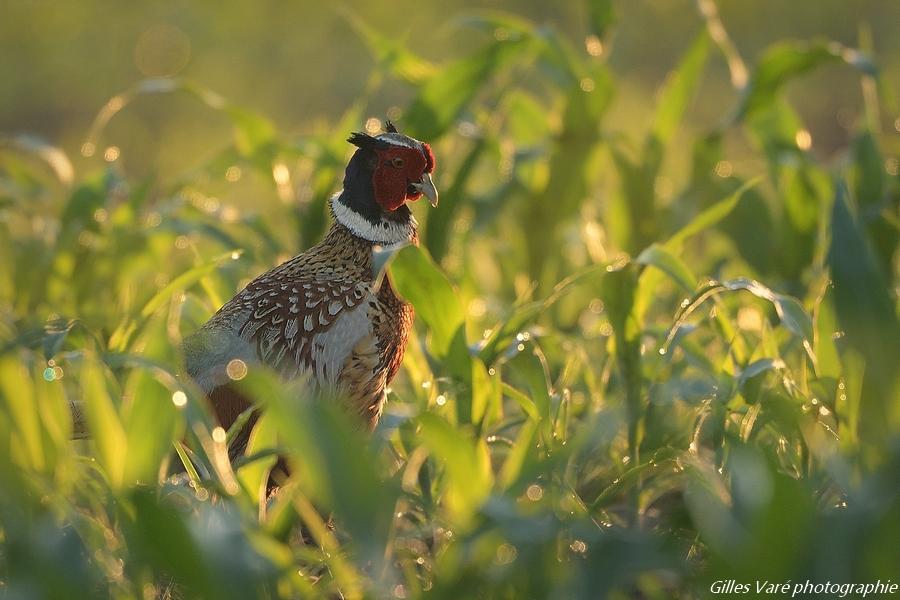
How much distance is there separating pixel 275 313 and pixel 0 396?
3.41ft

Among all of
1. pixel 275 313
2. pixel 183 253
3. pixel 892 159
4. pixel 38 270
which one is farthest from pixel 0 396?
pixel 892 159

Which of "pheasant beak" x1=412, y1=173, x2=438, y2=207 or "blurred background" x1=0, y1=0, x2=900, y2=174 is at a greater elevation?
"pheasant beak" x1=412, y1=173, x2=438, y2=207

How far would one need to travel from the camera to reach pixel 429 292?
8.20ft

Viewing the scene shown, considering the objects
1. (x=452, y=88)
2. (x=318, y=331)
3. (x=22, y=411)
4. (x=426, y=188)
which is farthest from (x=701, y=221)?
(x=22, y=411)

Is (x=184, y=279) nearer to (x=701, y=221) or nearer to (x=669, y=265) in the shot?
(x=669, y=265)

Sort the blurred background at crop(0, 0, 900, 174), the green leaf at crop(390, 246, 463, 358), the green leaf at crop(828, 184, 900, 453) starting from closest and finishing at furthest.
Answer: the green leaf at crop(828, 184, 900, 453)
the green leaf at crop(390, 246, 463, 358)
the blurred background at crop(0, 0, 900, 174)

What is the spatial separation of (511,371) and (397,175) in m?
0.72

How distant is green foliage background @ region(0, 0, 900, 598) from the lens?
1723 millimetres

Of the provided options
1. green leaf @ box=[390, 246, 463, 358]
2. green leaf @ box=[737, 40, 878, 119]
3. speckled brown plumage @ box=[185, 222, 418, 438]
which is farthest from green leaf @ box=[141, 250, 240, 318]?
green leaf @ box=[737, 40, 878, 119]

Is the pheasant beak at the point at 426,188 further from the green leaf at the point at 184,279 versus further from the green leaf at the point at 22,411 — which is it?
the green leaf at the point at 22,411

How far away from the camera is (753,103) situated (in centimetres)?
372

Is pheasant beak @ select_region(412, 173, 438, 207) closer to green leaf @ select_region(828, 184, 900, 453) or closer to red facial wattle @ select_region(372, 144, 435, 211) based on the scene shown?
red facial wattle @ select_region(372, 144, 435, 211)

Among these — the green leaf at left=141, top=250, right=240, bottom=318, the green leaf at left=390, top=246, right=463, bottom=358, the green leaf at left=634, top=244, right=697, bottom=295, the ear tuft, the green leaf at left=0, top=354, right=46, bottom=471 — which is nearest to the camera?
the green leaf at left=0, top=354, right=46, bottom=471

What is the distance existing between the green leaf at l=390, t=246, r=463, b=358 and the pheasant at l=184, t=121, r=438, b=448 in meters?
0.25
